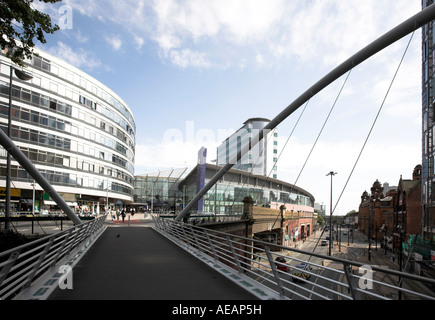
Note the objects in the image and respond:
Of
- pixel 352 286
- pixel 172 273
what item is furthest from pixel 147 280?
pixel 352 286

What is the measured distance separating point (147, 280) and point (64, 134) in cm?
4477

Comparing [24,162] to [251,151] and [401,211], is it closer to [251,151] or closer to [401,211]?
[401,211]

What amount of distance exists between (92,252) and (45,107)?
126ft

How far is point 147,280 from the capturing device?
23.0 ft

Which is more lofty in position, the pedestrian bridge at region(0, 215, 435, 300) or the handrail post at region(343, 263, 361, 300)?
the handrail post at region(343, 263, 361, 300)

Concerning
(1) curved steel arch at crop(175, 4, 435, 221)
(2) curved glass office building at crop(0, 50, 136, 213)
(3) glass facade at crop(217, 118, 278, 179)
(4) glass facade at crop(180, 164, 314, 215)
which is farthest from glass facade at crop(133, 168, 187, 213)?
(1) curved steel arch at crop(175, 4, 435, 221)

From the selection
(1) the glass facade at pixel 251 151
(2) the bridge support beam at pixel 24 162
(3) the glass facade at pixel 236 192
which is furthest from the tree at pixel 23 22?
(1) the glass facade at pixel 251 151

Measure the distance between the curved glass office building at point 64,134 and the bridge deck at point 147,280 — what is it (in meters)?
30.7

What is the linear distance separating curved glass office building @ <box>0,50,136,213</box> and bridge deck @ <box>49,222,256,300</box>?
30709mm

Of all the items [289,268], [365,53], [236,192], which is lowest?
[289,268]

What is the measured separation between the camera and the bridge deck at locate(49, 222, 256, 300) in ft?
19.0

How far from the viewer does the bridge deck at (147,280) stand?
5.78 m

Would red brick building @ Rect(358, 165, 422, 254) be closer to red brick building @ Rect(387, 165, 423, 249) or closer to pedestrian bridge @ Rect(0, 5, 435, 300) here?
red brick building @ Rect(387, 165, 423, 249)
